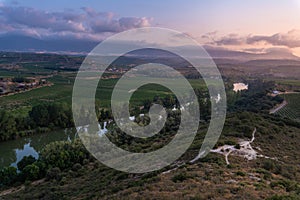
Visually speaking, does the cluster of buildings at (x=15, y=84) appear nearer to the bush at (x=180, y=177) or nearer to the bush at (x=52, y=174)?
the bush at (x=52, y=174)

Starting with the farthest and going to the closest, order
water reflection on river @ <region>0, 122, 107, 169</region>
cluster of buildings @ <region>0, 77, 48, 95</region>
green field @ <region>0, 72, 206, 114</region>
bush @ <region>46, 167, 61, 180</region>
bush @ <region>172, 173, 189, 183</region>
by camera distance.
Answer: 1. cluster of buildings @ <region>0, 77, 48, 95</region>
2. green field @ <region>0, 72, 206, 114</region>
3. water reflection on river @ <region>0, 122, 107, 169</region>
4. bush @ <region>46, 167, 61, 180</region>
5. bush @ <region>172, 173, 189, 183</region>

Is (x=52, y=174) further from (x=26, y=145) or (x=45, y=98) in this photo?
(x=45, y=98)

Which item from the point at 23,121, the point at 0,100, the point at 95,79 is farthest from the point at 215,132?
the point at 95,79

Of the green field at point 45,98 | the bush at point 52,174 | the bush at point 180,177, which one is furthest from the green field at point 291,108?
the bush at point 52,174

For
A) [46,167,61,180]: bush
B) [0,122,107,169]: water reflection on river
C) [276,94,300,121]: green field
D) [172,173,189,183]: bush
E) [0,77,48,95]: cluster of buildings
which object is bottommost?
[0,122,107,169]: water reflection on river

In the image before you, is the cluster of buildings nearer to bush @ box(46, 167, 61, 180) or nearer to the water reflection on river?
the water reflection on river

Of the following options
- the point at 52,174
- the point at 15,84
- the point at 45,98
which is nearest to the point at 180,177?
the point at 52,174

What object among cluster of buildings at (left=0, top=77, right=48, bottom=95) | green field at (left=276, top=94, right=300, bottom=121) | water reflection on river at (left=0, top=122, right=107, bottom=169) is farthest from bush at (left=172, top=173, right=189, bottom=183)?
→ cluster of buildings at (left=0, top=77, right=48, bottom=95)

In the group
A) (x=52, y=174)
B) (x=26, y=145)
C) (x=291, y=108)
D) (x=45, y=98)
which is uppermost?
(x=291, y=108)
